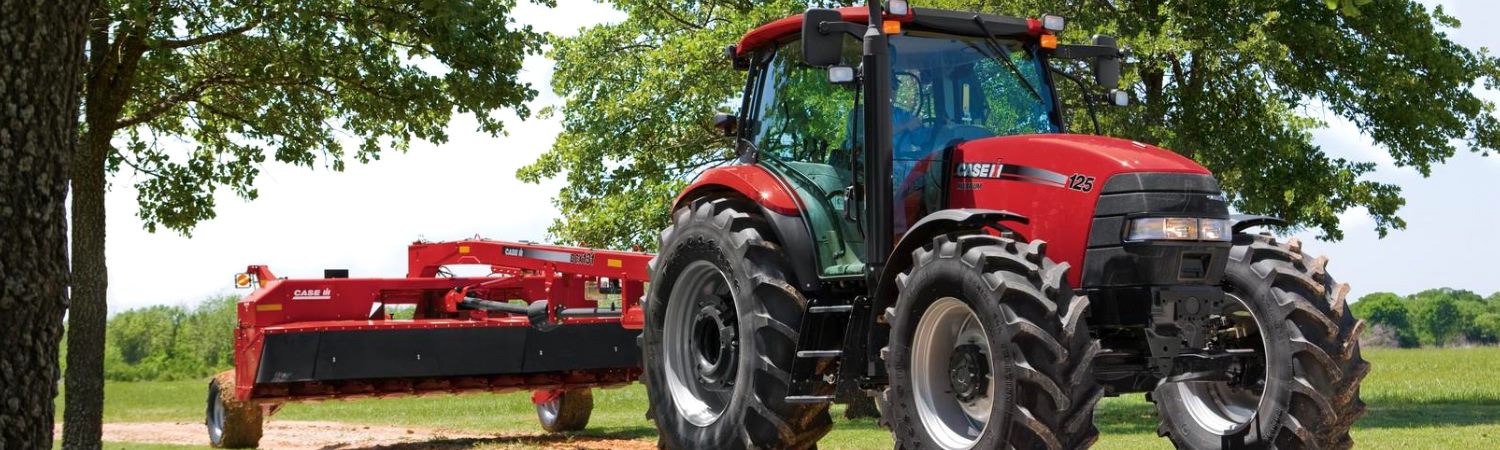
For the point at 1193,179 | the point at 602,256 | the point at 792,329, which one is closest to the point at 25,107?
the point at 792,329

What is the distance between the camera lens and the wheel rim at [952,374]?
6852 millimetres

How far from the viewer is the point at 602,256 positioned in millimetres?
12297

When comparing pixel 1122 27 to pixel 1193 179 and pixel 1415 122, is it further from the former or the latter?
pixel 1193 179

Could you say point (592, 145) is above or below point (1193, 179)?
above

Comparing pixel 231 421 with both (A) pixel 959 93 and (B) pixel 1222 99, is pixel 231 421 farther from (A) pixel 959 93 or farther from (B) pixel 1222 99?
(B) pixel 1222 99

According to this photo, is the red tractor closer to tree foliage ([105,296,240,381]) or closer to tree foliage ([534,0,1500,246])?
tree foliage ([534,0,1500,246])

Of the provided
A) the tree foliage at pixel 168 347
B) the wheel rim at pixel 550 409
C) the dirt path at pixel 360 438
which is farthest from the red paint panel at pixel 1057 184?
the tree foliage at pixel 168 347

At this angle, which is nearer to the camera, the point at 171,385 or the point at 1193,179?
the point at 1193,179

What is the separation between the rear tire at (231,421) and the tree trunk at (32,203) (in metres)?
8.84

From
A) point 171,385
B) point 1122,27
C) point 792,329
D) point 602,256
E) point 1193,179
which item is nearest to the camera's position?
point 1193,179

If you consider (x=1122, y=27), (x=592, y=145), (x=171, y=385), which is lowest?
(x=171, y=385)

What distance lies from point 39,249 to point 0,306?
0.23m

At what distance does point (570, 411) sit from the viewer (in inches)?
604

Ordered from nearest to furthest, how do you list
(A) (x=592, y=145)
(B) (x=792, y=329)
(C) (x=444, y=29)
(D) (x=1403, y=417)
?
(B) (x=792, y=329)
(C) (x=444, y=29)
(D) (x=1403, y=417)
(A) (x=592, y=145)
